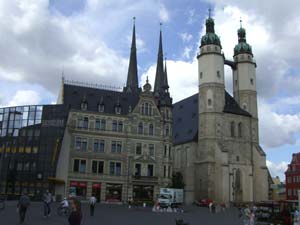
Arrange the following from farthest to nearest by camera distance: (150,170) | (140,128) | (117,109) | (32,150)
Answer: (140,128)
(117,109)
(150,170)
(32,150)

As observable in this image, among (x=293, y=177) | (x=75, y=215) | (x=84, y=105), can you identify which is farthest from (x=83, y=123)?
(x=293, y=177)

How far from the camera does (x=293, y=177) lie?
300 feet

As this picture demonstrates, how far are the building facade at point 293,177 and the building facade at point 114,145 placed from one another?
38.6m

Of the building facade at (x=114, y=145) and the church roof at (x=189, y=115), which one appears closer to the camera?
the building facade at (x=114, y=145)

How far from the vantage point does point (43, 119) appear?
2438 inches

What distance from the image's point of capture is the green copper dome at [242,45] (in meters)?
87.6

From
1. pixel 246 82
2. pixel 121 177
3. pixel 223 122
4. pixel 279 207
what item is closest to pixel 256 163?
pixel 223 122

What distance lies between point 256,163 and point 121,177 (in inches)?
1200

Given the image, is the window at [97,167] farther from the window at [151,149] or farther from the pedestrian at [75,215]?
the pedestrian at [75,215]

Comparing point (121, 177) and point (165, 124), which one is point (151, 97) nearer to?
point (165, 124)

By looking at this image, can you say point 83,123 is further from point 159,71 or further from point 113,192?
point 159,71

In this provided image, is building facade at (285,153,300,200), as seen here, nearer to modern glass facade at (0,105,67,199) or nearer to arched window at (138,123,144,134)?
arched window at (138,123,144,134)

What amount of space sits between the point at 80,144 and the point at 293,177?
53.4m

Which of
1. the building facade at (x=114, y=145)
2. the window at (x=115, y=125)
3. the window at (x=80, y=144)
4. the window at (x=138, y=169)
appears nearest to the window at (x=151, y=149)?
the building facade at (x=114, y=145)
